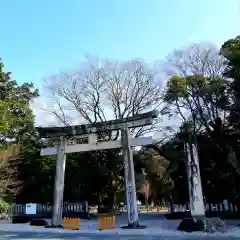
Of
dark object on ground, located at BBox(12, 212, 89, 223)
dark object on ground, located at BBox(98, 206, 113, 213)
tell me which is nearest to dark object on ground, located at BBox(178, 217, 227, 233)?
dark object on ground, located at BBox(12, 212, 89, 223)

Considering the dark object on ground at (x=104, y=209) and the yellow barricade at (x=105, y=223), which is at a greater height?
the dark object on ground at (x=104, y=209)

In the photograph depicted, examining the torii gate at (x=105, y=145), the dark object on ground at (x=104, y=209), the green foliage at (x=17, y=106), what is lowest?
the dark object on ground at (x=104, y=209)

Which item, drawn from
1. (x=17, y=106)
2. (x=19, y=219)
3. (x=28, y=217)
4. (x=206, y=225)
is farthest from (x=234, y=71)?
(x=28, y=217)

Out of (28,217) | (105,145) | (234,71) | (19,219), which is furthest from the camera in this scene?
(28,217)

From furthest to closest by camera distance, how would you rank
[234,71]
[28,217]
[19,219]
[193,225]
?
[28,217], [19,219], [234,71], [193,225]

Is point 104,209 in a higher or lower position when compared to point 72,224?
higher

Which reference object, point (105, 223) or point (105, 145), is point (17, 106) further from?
point (105, 223)

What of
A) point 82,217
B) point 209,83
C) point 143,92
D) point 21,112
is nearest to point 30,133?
point 21,112

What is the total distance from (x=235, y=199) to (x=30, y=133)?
16.0 metres

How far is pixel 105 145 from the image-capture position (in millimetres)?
14812

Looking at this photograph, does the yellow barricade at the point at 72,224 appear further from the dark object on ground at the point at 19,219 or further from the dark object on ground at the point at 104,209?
the dark object on ground at the point at 104,209

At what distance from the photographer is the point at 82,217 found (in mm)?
19984

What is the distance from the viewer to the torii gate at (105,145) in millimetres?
13062

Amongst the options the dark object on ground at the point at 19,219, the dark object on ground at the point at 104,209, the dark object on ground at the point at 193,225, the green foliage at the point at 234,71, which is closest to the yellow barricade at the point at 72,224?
the dark object on ground at the point at 193,225
